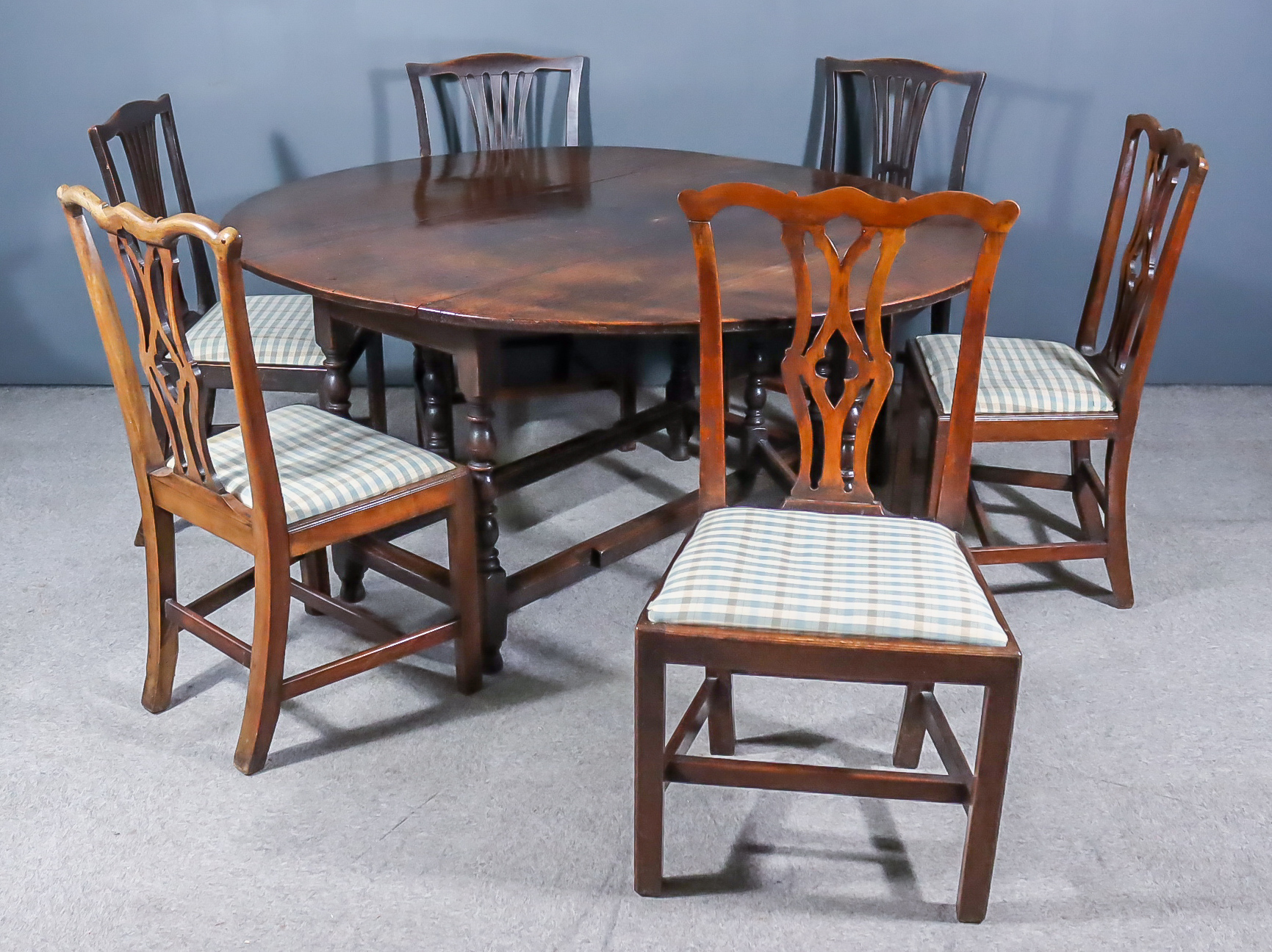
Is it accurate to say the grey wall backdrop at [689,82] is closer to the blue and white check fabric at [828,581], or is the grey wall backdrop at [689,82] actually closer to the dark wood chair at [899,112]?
the dark wood chair at [899,112]

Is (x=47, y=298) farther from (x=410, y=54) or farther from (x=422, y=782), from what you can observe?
(x=422, y=782)

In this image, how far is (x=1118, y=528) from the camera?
2463 millimetres

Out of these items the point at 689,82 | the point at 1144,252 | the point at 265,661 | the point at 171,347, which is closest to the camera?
the point at 171,347

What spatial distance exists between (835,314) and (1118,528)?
3.77ft

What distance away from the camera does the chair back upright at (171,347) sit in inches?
64.9

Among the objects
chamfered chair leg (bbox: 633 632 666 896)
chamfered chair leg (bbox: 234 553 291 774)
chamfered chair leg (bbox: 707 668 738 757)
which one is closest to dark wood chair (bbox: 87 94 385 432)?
chamfered chair leg (bbox: 234 553 291 774)

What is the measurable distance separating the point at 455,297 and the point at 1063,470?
194cm

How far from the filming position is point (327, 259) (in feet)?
7.18

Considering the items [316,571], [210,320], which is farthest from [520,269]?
[210,320]

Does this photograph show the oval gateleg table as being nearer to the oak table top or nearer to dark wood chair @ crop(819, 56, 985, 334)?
the oak table top

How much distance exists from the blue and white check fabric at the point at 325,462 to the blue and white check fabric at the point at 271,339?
18.1 inches

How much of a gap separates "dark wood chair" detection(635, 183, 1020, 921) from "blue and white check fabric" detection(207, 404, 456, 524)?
1.75 ft

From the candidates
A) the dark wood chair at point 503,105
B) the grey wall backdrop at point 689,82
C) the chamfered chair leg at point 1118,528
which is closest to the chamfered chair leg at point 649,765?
the chamfered chair leg at point 1118,528

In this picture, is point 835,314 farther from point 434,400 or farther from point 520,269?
point 434,400
